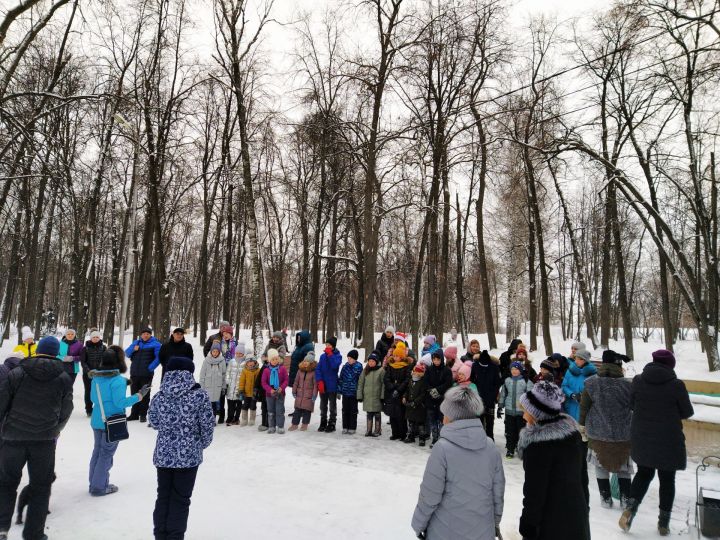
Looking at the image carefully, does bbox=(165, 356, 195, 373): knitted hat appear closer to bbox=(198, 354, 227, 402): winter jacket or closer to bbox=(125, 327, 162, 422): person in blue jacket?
bbox=(198, 354, 227, 402): winter jacket

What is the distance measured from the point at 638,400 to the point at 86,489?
705 centimetres

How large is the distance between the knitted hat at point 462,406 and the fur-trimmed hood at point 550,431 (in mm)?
407

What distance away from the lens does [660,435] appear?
543 cm

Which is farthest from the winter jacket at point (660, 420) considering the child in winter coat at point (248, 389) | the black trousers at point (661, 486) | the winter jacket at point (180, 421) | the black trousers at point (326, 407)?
the child in winter coat at point (248, 389)

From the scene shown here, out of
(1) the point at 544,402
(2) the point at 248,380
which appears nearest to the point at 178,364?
(1) the point at 544,402

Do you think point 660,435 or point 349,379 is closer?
point 660,435

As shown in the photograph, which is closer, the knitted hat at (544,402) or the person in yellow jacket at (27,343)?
the knitted hat at (544,402)

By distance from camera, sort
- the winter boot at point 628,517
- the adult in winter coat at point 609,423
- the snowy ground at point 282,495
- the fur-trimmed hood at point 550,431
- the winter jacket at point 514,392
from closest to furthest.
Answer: the fur-trimmed hood at point 550,431 → the snowy ground at point 282,495 → the winter boot at point 628,517 → the adult in winter coat at point 609,423 → the winter jacket at point 514,392

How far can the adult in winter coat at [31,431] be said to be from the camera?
444 cm

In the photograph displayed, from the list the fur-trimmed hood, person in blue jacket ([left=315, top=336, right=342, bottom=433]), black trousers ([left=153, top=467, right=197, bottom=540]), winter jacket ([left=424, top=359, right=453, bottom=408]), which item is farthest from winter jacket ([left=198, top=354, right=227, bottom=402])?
the fur-trimmed hood

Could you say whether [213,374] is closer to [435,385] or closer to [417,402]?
[417,402]

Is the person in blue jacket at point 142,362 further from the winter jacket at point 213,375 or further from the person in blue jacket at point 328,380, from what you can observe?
the person in blue jacket at point 328,380

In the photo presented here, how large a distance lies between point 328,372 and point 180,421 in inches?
233

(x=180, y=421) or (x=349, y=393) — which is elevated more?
(x=180, y=421)
